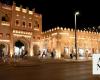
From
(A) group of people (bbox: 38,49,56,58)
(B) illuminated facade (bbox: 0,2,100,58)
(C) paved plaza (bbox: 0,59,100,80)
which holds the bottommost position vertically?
(C) paved plaza (bbox: 0,59,100,80)

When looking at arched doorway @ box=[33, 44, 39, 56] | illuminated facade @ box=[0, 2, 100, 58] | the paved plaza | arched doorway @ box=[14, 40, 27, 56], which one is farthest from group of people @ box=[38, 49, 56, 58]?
the paved plaza

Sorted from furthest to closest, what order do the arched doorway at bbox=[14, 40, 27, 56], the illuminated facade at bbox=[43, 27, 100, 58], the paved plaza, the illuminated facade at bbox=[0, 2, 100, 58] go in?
the arched doorway at bbox=[14, 40, 27, 56] → the illuminated facade at bbox=[0, 2, 100, 58] → the illuminated facade at bbox=[43, 27, 100, 58] → the paved plaza

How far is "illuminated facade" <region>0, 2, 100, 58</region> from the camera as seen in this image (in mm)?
51094

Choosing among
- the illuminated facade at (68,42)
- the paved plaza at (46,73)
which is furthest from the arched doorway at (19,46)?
the paved plaza at (46,73)

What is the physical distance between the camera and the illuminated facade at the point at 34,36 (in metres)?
51.1

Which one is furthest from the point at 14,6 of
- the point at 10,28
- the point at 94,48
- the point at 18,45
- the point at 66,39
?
the point at 94,48

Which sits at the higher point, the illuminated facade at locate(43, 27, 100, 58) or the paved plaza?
the illuminated facade at locate(43, 27, 100, 58)

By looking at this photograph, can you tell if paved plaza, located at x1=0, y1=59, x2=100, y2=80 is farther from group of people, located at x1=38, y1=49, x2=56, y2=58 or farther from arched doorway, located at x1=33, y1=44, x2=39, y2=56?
arched doorway, located at x1=33, y1=44, x2=39, y2=56

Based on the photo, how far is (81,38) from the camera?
5644cm

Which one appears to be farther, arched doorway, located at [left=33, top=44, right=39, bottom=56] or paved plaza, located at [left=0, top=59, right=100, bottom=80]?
arched doorway, located at [left=33, top=44, right=39, bottom=56]

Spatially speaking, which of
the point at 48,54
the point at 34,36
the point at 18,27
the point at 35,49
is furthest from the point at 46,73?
the point at 35,49

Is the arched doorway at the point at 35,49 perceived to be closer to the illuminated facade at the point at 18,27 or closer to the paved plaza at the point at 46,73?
the illuminated facade at the point at 18,27

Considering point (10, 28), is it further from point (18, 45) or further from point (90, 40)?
point (90, 40)

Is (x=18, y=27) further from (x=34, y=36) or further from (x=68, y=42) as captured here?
(x=68, y=42)
